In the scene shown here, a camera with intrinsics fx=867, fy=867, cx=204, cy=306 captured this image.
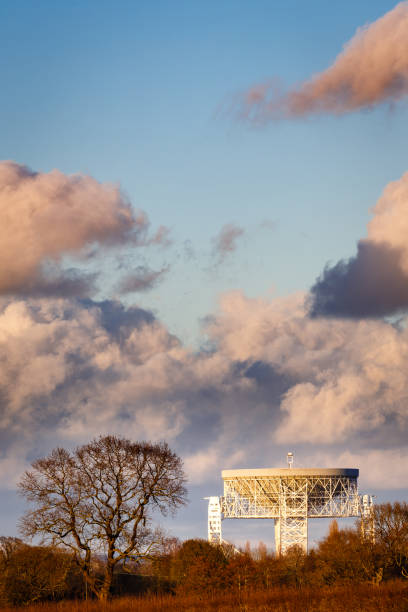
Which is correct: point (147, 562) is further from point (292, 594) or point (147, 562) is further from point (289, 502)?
point (289, 502)

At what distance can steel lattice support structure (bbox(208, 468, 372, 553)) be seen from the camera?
107 m

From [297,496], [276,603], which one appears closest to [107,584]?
[276,603]

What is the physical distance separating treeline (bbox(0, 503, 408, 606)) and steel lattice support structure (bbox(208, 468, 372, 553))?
1369cm

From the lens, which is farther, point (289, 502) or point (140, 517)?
point (289, 502)

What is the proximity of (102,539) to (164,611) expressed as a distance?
19.2 metres

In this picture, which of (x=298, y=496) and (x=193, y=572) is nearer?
(x=193, y=572)

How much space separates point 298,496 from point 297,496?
0.48ft

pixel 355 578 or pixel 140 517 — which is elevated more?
pixel 140 517

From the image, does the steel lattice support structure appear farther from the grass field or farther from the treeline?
the grass field

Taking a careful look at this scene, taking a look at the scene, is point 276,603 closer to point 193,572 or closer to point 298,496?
point 193,572

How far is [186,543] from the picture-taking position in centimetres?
9144

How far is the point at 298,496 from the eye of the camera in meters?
107

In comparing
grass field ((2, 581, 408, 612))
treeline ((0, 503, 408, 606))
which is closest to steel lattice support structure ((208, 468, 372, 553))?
treeline ((0, 503, 408, 606))

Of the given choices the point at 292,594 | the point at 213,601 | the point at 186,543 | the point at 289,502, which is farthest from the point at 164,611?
the point at 289,502
